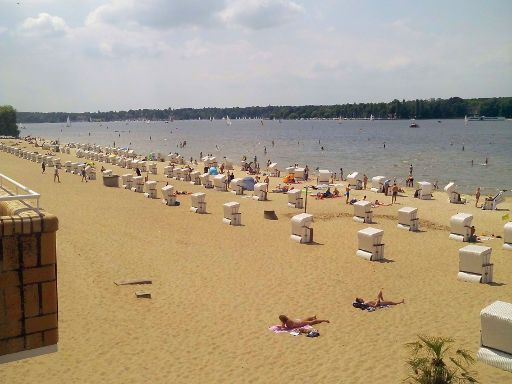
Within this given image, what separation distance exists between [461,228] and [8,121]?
92364 mm

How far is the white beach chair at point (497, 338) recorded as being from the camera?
26.0ft

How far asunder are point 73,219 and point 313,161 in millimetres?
41776

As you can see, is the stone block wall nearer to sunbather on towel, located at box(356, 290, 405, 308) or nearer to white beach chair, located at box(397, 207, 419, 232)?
sunbather on towel, located at box(356, 290, 405, 308)

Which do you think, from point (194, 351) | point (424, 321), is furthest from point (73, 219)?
point (424, 321)

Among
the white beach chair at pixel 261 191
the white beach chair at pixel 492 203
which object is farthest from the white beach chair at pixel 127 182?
the white beach chair at pixel 492 203

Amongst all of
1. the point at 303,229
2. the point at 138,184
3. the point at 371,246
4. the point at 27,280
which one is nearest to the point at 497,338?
the point at 371,246

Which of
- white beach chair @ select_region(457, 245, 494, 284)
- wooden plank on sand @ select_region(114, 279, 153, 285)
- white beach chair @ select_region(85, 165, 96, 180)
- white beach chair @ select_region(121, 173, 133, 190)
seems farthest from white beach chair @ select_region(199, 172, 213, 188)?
white beach chair @ select_region(457, 245, 494, 284)

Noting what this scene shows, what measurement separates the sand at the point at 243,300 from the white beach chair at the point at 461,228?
1.40 feet

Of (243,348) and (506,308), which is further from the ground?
(506,308)

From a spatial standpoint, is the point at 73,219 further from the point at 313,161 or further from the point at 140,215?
the point at 313,161

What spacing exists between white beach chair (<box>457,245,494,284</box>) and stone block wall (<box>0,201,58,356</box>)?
35.8 ft

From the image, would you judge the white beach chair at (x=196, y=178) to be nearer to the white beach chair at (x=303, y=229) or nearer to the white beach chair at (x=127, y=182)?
the white beach chair at (x=127, y=182)

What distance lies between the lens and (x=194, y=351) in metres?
8.74

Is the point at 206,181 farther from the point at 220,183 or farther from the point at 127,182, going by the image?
the point at 127,182
